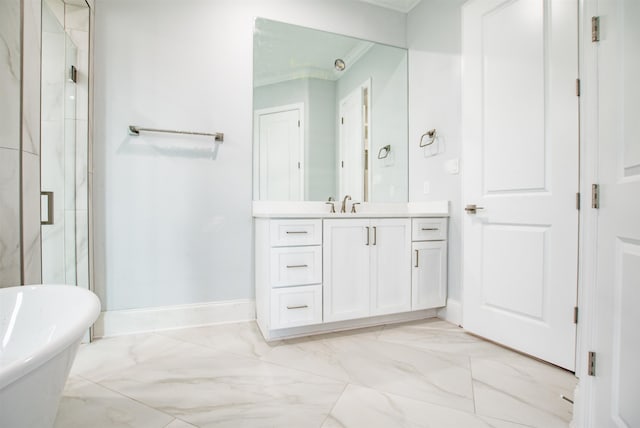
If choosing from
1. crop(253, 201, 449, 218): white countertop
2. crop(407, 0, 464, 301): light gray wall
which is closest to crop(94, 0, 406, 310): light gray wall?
crop(253, 201, 449, 218): white countertop

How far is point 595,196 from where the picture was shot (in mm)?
983

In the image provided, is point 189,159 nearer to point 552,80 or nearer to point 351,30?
point 351,30

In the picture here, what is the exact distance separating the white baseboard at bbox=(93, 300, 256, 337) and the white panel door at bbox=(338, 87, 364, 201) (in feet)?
3.92

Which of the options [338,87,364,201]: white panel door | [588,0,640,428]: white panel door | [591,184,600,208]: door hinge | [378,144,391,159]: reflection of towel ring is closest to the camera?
[588,0,640,428]: white panel door

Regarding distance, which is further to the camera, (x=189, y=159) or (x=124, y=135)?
→ (x=189, y=159)

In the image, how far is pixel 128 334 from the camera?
1938 millimetres

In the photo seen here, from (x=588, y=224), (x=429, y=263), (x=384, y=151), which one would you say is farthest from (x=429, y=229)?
(x=588, y=224)

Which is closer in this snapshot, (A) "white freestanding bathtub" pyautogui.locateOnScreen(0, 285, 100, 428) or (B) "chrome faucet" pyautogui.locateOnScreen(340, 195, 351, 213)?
(A) "white freestanding bathtub" pyautogui.locateOnScreen(0, 285, 100, 428)

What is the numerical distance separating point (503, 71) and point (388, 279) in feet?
4.86

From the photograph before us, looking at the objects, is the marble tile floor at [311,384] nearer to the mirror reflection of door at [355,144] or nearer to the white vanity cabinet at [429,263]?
the white vanity cabinet at [429,263]

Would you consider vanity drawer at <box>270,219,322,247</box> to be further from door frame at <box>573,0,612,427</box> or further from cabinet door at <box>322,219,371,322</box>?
door frame at <box>573,0,612,427</box>

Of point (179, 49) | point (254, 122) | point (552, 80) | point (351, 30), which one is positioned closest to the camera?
point (552, 80)

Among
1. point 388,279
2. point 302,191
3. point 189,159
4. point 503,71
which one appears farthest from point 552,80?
point 189,159

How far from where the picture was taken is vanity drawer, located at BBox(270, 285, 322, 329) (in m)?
1.79
